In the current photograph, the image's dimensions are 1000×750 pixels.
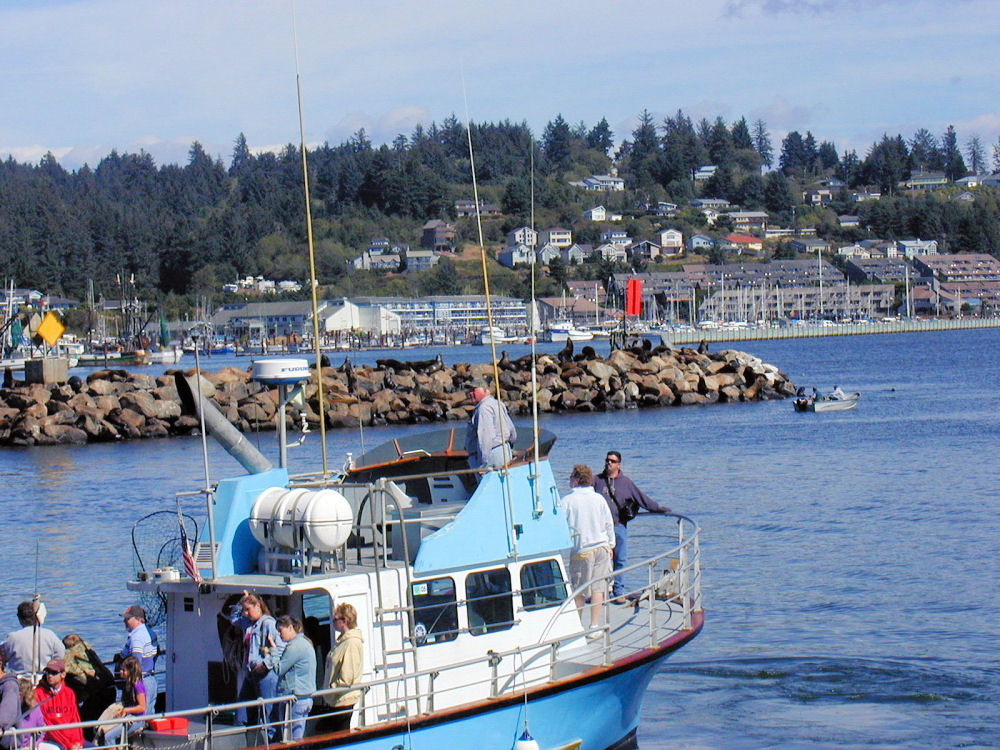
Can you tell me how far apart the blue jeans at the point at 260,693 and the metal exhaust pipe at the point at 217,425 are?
6.69 ft

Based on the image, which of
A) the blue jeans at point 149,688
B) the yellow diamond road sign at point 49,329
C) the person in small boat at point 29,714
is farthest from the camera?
the yellow diamond road sign at point 49,329

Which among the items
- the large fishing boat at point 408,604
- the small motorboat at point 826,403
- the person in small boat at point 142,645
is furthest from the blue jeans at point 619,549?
the small motorboat at point 826,403

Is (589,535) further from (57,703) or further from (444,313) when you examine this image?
(444,313)

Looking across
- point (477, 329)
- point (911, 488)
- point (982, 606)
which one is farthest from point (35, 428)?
point (477, 329)

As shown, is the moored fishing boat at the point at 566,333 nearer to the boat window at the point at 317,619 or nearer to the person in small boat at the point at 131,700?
the boat window at the point at 317,619

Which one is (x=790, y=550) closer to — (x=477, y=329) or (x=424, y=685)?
(x=424, y=685)

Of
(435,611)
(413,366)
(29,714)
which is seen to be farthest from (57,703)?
(413,366)

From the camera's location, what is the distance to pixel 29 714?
416 inches

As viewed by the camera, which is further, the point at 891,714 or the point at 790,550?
the point at 790,550

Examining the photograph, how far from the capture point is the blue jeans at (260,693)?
10.7 metres

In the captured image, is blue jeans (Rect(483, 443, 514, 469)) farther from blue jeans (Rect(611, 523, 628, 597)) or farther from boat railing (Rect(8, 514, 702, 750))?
blue jeans (Rect(611, 523, 628, 597))

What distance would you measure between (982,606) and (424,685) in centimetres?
1210

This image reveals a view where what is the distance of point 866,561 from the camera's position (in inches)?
957

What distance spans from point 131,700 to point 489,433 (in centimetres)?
377
